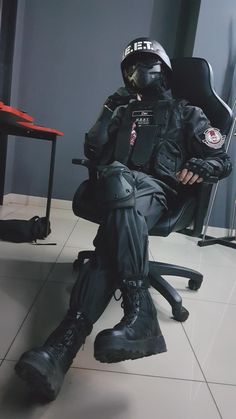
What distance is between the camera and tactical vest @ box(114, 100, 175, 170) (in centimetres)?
132

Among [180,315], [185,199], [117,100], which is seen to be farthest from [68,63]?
[180,315]

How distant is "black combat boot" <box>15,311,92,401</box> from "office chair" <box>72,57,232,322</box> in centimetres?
45

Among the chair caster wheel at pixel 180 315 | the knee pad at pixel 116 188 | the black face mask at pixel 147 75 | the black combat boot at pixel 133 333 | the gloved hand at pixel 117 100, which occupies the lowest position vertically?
the chair caster wheel at pixel 180 315

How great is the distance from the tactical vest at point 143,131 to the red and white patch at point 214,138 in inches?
7.7

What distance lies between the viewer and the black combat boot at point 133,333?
2.22ft

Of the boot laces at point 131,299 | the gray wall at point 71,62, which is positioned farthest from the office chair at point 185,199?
the gray wall at point 71,62

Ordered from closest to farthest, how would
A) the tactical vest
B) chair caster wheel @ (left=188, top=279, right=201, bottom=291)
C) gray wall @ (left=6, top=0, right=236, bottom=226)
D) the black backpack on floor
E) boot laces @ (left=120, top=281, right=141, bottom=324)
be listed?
boot laces @ (left=120, top=281, right=141, bottom=324) → the tactical vest → chair caster wheel @ (left=188, top=279, right=201, bottom=291) → the black backpack on floor → gray wall @ (left=6, top=0, right=236, bottom=226)

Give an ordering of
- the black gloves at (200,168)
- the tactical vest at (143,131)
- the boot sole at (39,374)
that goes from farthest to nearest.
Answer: the tactical vest at (143,131) → the black gloves at (200,168) → the boot sole at (39,374)

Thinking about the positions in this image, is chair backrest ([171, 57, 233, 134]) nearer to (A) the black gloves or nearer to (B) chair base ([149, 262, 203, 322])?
(A) the black gloves

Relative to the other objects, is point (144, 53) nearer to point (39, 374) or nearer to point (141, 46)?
point (141, 46)

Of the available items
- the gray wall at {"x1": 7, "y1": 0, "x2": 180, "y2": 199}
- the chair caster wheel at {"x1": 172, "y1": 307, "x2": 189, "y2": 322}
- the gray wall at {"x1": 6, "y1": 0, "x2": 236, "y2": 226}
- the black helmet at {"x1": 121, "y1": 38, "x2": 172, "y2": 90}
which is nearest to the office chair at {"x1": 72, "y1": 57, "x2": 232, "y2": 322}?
the chair caster wheel at {"x1": 172, "y1": 307, "x2": 189, "y2": 322}

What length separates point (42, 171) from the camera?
306 centimetres

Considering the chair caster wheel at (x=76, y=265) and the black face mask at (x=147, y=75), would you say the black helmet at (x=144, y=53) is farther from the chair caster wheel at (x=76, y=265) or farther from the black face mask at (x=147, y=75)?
the chair caster wheel at (x=76, y=265)

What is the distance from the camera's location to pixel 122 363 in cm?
87
